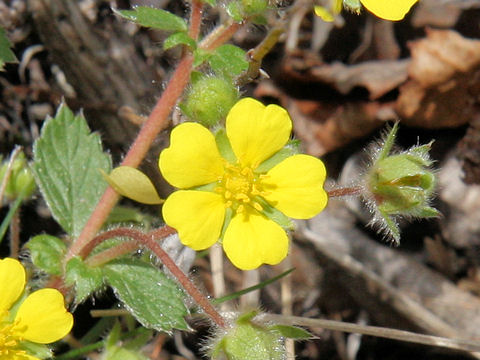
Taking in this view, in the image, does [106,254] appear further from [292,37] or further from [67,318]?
[292,37]

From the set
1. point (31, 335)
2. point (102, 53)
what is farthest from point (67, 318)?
point (102, 53)

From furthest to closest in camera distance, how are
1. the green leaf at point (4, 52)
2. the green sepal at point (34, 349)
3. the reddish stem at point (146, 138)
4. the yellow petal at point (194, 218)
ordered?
the green leaf at point (4, 52), the reddish stem at point (146, 138), the green sepal at point (34, 349), the yellow petal at point (194, 218)

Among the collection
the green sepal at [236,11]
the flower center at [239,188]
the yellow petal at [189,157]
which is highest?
the green sepal at [236,11]

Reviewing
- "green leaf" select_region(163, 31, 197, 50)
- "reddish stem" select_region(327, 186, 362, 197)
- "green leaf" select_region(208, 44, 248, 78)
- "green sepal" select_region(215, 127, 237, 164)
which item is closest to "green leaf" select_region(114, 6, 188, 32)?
"green leaf" select_region(163, 31, 197, 50)

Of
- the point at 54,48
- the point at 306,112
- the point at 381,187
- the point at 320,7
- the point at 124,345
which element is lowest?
the point at 306,112

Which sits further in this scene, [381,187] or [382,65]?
[382,65]

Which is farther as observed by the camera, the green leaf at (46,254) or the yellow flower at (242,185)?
the green leaf at (46,254)

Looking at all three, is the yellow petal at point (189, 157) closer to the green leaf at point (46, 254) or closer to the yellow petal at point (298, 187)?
the yellow petal at point (298, 187)

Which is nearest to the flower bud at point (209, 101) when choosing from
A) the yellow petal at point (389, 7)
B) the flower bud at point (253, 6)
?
the flower bud at point (253, 6)
